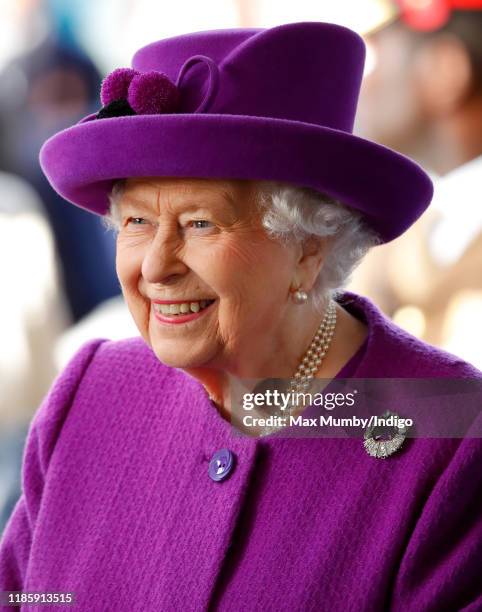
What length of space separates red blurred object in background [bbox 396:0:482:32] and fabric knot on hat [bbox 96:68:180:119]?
2.05 meters

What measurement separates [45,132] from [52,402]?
212cm

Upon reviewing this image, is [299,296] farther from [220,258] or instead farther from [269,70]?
[269,70]

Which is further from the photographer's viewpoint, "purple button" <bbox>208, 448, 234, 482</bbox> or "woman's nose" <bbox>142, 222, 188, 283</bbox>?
"purple button" <bbox>208, 448, 234, 482</bbox>

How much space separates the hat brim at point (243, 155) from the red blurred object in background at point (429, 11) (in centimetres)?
194

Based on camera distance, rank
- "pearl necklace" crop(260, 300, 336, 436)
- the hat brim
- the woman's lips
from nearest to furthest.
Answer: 1. the hat brim
2. the woman's lips
3. "pearl necklace" crop(260, 300, 336, 436)

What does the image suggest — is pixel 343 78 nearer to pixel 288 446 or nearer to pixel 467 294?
pixel 288 446

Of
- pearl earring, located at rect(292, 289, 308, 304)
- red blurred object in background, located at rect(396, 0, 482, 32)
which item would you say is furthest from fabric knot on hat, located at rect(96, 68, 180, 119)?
red blurred object in background, located at rect(396, 0, 482, 32)

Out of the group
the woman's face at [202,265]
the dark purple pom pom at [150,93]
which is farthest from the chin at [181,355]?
the dark purple pom pom at [150,93]

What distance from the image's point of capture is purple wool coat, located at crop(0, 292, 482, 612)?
1.46 meters

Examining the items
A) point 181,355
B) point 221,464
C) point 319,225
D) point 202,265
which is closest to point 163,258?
point 202,265

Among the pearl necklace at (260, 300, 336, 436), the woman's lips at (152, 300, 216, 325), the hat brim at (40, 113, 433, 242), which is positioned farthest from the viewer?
the pearl necklace at (260, 300, 336, 436)

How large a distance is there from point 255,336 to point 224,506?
0.96 feet

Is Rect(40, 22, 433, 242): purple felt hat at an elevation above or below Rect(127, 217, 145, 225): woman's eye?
above

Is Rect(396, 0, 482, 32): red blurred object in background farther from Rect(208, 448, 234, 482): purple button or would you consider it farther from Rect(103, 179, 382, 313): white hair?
Rect(208, 448, 234, 482): purple button
